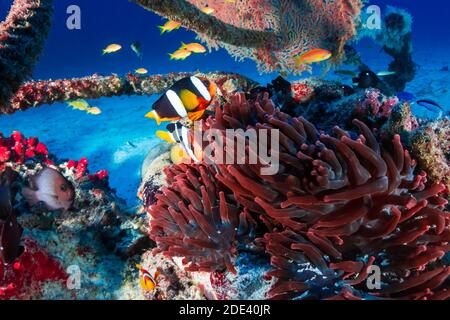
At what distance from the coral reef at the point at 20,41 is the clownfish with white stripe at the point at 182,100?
4.56 ft

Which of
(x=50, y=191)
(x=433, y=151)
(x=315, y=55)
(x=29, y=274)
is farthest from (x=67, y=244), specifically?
(x=315, y=55)

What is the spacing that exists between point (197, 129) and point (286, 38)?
5.17 m

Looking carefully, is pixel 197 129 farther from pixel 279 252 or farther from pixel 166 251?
pixel 279 252

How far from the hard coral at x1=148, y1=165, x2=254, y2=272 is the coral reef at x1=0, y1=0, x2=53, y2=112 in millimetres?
1933

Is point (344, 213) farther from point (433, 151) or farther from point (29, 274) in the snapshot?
point (29, 274)

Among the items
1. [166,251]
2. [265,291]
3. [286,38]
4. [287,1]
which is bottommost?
[265,291]

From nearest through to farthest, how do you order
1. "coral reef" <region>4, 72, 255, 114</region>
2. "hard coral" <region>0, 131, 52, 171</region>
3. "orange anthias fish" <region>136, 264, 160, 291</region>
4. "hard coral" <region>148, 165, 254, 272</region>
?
"hard coral" <region>148, 165, 254, 272</region> < "orange anthias fish" <region>136, 264, 160, 291</region> < "hard coral" <region>0, 131, 52, 171</region> < "coral reef" <region>4, 72, 255, 114</region>

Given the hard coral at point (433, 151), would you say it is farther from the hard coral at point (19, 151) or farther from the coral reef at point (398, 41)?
the coral reef at point (398, 41)

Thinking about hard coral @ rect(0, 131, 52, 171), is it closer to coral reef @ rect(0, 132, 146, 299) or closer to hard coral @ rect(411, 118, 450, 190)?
coral reef @ rect(0, 132, 146, 299)

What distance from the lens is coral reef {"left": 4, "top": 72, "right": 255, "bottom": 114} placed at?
5.92 m

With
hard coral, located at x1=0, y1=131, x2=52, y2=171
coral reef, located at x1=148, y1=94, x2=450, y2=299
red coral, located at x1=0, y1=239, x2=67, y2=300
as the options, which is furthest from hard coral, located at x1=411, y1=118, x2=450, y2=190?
hard coral, located at x1=0, y1=131, x2=52, y2=171

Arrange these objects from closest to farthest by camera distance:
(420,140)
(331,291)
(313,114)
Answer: (331,291), (420,140), (313,114)

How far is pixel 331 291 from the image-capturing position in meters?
2.24
